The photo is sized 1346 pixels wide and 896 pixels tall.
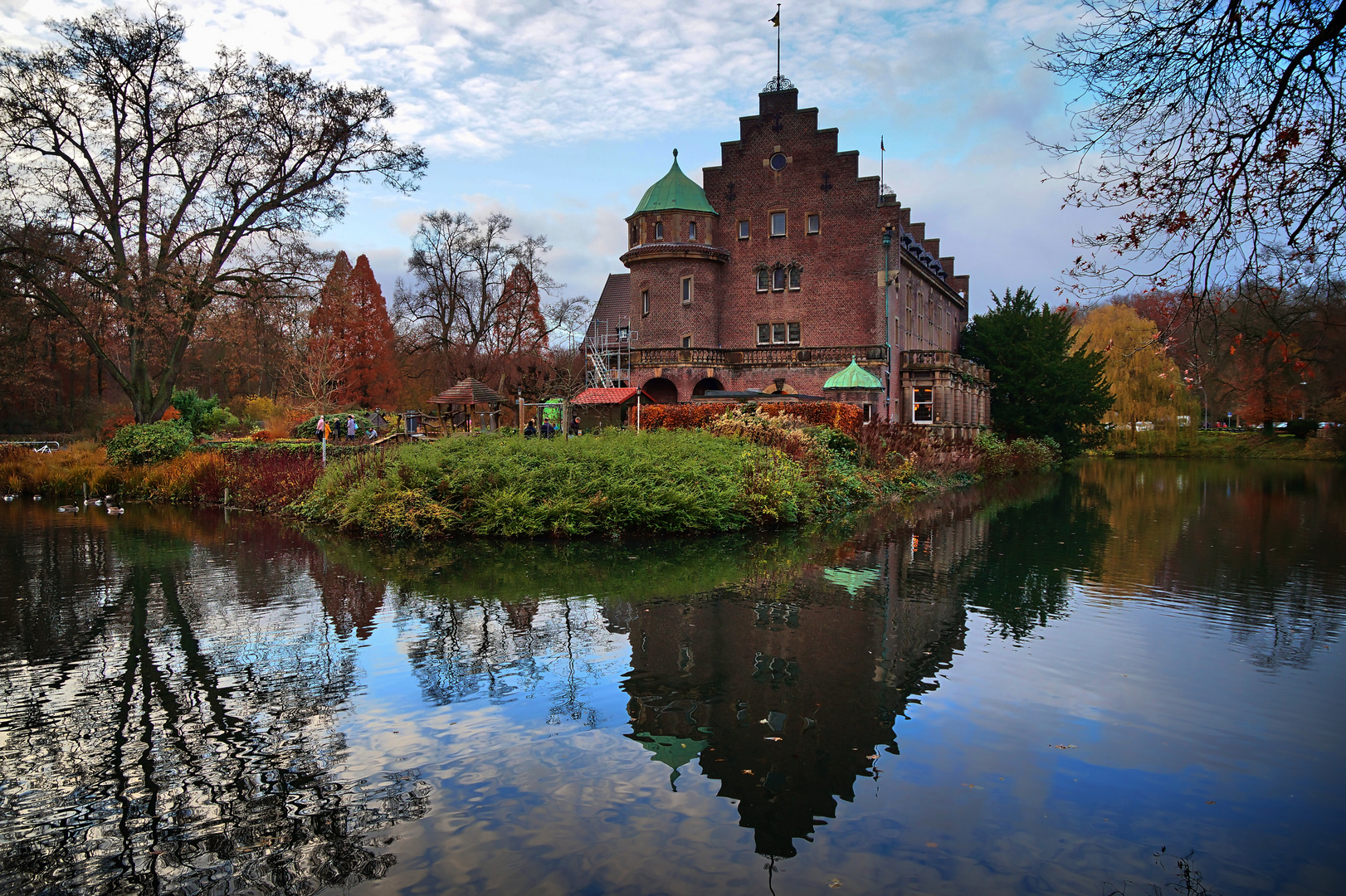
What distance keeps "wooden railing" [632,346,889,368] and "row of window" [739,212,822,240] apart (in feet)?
19.5

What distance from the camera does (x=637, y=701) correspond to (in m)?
6.54

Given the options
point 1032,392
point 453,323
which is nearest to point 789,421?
point 1032,392

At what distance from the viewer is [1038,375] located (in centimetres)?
4838

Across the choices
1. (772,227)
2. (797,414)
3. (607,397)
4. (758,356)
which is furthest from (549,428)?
Result: (772,227)

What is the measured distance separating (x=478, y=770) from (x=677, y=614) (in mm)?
4257

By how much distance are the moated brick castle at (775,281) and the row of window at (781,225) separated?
0.19 feet

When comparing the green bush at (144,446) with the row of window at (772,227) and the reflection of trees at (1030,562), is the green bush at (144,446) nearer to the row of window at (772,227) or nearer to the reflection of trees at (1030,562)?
the row of window at (772,227)

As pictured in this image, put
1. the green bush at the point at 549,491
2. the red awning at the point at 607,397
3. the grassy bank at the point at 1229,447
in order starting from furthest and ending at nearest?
the grassy bank at the point at 1229,447 < the red awning at the point at 607,397 < the green bush at the point at 549,491

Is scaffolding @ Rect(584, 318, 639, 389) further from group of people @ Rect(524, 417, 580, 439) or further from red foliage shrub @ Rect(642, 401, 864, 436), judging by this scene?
red foliage shrub @ Rect(642, 401, 864, 436)

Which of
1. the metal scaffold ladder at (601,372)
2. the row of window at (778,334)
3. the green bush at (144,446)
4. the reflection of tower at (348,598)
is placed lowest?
the reflection of tower at (348,598)

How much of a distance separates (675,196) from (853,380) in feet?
44.3

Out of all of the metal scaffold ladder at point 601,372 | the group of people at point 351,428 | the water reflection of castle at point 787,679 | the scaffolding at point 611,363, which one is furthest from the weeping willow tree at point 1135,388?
the water reflection of castle at point 787,679

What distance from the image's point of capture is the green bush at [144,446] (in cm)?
2566

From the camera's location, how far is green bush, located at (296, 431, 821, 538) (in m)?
15.3
